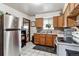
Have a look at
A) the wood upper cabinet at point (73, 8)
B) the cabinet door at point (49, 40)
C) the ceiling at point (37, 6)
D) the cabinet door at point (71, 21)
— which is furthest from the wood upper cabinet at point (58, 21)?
the wood upper cabinet at point (73, 8)

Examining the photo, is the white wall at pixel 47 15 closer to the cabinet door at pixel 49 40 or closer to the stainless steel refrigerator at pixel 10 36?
the cabinet door at pixel 49 40

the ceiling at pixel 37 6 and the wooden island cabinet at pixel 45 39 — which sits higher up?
the ceiling at pixel 37 6

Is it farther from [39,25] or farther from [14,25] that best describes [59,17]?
[14,25]

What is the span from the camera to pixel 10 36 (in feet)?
7.55

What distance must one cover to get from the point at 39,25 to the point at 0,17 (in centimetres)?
283

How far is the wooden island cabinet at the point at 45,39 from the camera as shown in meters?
4.13

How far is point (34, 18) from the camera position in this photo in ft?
17.6

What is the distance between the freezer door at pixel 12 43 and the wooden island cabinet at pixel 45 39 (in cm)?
190

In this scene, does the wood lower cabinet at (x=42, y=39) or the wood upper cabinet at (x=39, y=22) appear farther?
the wood upper cabinet at (x=39, y=22)

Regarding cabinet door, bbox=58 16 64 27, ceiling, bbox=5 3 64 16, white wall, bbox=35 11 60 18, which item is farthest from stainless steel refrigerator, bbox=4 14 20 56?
white wall, bbox=35 11 60 18

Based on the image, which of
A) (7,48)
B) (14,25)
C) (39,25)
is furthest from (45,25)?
(7,48)

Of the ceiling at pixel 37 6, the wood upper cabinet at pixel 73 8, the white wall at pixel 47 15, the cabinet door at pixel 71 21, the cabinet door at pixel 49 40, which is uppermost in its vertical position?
the ceiling at pixel 37 6

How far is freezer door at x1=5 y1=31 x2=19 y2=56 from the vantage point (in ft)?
7.51

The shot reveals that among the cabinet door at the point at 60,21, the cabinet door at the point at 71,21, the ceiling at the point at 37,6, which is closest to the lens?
the cabinet door at the point at 71,21
